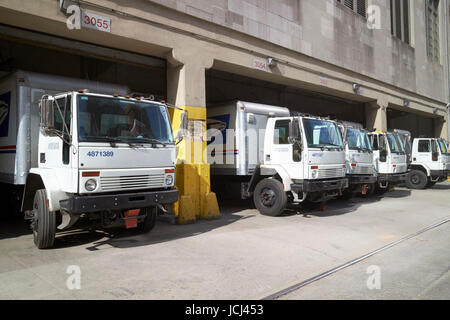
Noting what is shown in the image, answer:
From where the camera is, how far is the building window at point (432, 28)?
23.2 meters

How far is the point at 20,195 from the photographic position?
24.3 ft

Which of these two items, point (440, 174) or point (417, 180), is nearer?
point (440, 174)

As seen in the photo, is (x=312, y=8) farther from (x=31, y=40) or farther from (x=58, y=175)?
(x=58, y=175)

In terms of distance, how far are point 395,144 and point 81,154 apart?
1178cm

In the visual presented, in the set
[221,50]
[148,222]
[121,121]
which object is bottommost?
[148,222]

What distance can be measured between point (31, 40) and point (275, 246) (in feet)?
21.3

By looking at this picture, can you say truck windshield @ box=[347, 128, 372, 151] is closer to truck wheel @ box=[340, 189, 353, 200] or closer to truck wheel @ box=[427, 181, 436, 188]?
truck wheel @ box=[340, 189, 353, 200]

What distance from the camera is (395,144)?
13258 mm

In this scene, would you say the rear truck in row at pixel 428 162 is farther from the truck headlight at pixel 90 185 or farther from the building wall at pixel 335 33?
the truck headlight at pixel 90 185

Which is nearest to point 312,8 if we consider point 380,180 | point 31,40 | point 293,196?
point 380,180

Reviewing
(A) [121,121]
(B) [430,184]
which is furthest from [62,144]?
(B) [430,184]

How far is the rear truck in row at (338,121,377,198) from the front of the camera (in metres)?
11.1

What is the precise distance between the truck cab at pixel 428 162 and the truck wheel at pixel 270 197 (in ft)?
32.7

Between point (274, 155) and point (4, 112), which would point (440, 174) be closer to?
point (274, 155)
